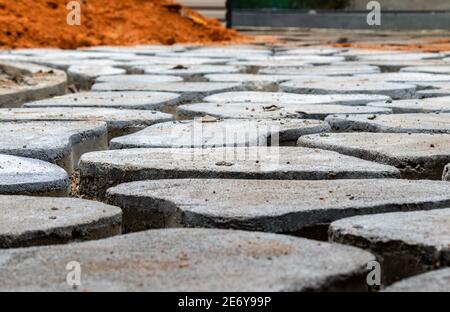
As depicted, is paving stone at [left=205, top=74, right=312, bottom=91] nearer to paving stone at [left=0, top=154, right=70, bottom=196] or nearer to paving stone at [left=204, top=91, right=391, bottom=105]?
paving stone at [left=204, top=91, right=391, bottom=105]

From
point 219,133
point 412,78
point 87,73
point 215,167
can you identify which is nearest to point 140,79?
point 87,73

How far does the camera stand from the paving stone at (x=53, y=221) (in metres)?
1.23

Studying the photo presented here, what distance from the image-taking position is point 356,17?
9.45 metres

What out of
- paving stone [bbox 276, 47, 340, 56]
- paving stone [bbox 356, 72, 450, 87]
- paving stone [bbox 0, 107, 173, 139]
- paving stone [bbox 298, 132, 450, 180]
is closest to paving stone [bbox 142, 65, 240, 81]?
paving stone [bbox 356, 72, 450, 87]

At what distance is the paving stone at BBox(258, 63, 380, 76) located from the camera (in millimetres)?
3967

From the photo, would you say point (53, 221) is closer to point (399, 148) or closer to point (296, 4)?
point (399, 148)

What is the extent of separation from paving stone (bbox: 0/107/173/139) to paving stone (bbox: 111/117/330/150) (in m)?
0.10

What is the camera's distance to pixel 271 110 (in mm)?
2621

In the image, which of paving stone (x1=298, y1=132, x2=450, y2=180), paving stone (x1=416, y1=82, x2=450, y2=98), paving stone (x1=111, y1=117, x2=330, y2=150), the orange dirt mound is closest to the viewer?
paving stone (x1=298, y1=132, x2=450, y2=180)

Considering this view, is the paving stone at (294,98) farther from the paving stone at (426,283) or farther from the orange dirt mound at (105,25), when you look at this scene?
the orange dirt mound at (105,25)

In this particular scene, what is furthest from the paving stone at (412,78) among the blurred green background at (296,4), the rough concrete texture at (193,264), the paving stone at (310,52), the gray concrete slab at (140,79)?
the blurred green background at (296,4)

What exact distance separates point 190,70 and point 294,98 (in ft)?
3.85

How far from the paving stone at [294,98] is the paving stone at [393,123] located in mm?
425
